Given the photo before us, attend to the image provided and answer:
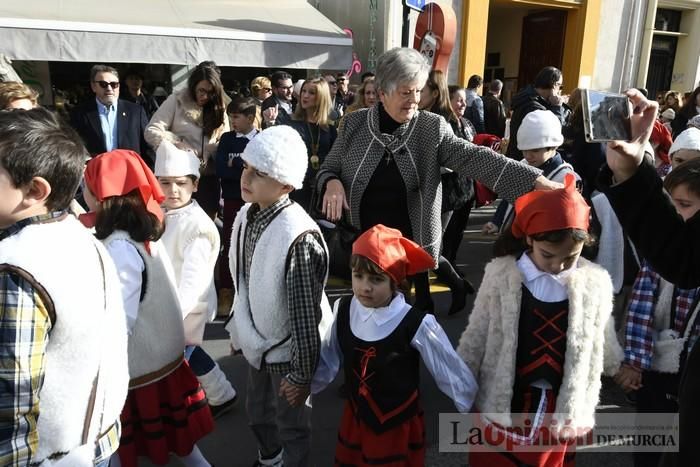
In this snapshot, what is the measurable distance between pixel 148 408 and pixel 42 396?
0.93 m

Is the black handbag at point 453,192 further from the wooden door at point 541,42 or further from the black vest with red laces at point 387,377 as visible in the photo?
the wooden door at point 541,42

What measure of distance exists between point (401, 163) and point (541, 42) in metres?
14.2

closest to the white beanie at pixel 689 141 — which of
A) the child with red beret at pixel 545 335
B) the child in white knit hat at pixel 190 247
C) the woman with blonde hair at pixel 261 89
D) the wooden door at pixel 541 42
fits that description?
the child with red beret at pixel 545 335

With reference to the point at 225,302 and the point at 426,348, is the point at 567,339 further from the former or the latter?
the point at 225,302

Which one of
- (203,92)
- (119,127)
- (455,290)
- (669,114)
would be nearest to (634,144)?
(455,290)

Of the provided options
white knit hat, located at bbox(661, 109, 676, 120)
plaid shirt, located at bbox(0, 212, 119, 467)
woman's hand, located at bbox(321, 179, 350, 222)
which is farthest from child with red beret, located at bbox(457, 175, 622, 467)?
white knit hat, located at bbox(661, 109, 676, 120)

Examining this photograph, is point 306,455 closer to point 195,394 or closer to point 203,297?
point 195,394

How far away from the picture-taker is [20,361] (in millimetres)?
1161

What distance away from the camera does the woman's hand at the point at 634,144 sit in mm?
1350

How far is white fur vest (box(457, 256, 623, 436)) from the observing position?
191 cm

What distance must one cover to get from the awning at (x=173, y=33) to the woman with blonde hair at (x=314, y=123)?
524 centimetres

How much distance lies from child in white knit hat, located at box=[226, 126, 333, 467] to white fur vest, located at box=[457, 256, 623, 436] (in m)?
0.65

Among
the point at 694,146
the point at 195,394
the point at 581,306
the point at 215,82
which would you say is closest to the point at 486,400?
the point at 581,306

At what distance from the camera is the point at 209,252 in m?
2.55
